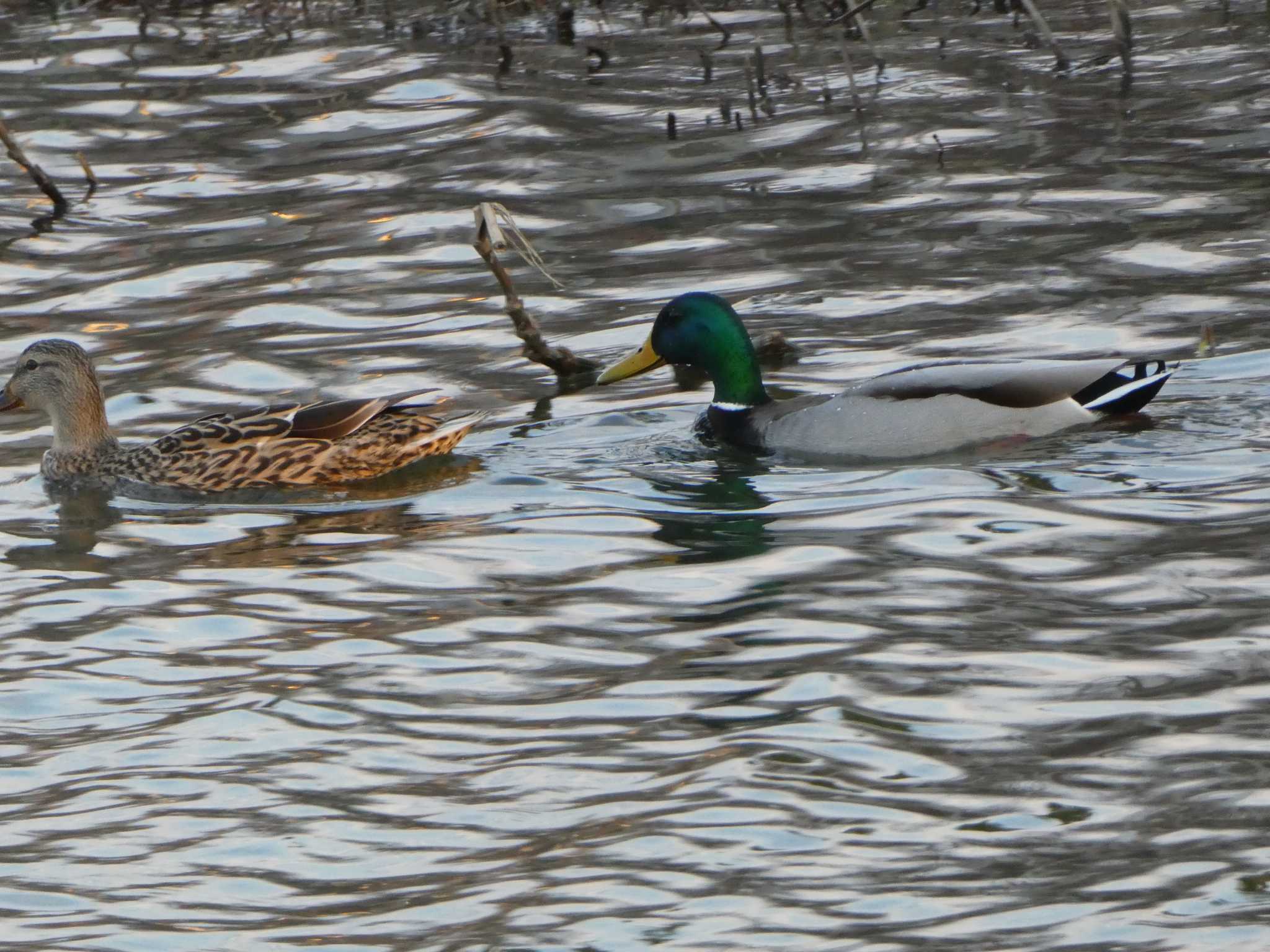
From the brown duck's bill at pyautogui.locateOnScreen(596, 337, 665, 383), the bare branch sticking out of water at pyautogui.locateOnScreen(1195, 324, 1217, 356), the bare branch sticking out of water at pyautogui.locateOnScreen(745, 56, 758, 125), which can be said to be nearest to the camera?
the bare branch sticking out of water at pyautogui.locateOnScreen(1195, 324, 1217, 356)

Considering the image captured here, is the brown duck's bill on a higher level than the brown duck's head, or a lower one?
lower

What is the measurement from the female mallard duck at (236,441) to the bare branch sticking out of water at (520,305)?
69 cm

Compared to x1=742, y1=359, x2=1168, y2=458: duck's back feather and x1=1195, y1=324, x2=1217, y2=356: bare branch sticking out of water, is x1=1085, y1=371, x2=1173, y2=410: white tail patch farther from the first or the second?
x1=1195, y1=324, x2=1217, y2=356: bare branch sticking out of water

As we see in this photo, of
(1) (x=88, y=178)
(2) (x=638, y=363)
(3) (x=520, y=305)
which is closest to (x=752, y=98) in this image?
(1) (x=88, y=178)

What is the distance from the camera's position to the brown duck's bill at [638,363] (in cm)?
967

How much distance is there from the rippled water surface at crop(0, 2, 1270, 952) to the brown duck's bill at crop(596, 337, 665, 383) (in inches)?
7.4

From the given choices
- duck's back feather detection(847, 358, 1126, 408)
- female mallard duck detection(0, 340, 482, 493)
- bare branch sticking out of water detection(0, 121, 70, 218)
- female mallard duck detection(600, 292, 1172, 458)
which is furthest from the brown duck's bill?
bare branch sticking out of water detection(0, 121, 70, 218)

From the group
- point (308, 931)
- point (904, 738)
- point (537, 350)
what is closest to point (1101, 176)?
point (537, 350)

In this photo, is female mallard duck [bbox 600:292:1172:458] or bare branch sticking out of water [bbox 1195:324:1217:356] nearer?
female mallard duck [bbox 600:292:1172:458]

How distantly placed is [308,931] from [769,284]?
7.07 meters

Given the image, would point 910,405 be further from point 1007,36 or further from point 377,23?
point 377,23

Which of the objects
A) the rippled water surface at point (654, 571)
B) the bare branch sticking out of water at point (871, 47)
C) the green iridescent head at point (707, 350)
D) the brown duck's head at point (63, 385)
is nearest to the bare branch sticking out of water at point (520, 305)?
the rippled water surface at point (654, 571)

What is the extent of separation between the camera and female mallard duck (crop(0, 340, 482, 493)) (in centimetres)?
870

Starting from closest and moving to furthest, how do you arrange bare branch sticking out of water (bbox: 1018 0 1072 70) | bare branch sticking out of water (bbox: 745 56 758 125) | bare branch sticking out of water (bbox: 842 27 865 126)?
1. bare branch sticking out of water (bbox: 842 27 865 126)
2. bare branch sticking out of water (bbox: 1018 0 1072 70)
3. bare branch sticking out of water (bbox: 745 56 758 125)
